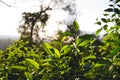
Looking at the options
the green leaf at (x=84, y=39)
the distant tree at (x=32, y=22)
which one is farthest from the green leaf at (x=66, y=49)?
the distant tree at (x=32, y=22)

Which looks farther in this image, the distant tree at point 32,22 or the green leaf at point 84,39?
the distant tree at point 32,22

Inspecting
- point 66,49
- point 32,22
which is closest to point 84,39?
point 66,49

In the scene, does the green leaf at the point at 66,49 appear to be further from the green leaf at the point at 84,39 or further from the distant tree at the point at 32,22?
the distant tree at the point at 32,22

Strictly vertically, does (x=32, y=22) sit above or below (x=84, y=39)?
above

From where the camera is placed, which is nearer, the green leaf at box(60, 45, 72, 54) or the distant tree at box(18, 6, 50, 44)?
the green leaf at box(60, 45, 72, 54)

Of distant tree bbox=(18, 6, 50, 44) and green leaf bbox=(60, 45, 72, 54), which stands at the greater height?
distant tree bbox=(18, 6, 50, 44)

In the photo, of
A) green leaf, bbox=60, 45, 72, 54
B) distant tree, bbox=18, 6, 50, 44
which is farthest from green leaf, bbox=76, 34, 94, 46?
distant tree, bbox=18, 6, 50, 44

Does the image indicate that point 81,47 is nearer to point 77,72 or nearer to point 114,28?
point 77,72

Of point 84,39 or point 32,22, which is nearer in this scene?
point 84,39

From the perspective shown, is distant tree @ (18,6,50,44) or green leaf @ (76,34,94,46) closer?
green leaf @ (76,34,94,46)

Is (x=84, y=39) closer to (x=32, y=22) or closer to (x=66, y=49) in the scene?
(x=66, y=49)

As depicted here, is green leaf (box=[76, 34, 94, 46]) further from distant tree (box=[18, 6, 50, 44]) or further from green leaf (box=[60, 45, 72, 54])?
distant tree (box=[18, 6, 50, 44])

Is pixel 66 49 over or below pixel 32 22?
below

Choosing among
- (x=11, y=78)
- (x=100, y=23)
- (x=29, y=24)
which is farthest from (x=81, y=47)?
(x=29, y=24)
